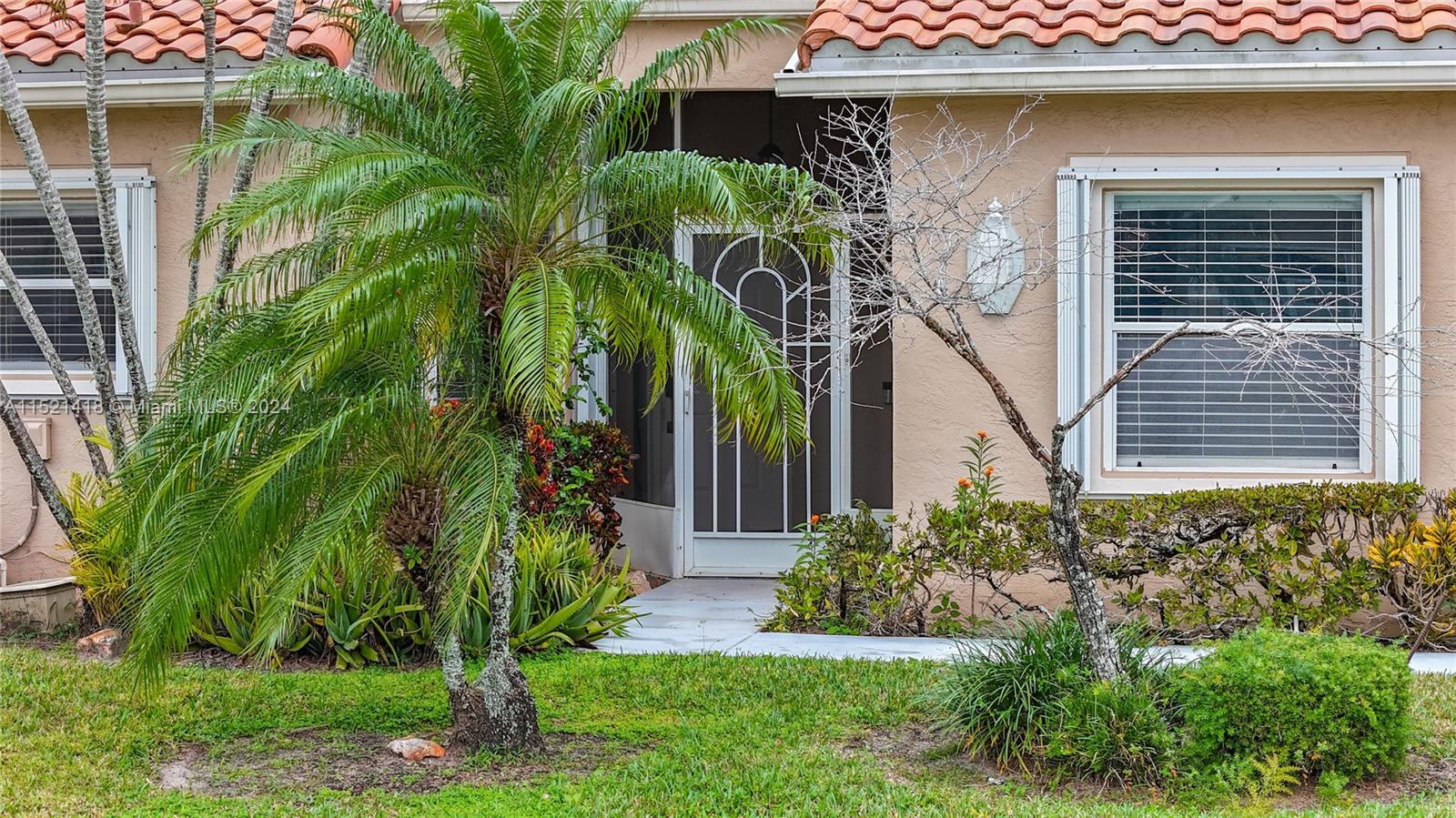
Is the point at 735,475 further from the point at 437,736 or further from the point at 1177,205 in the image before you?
the point at 437,736

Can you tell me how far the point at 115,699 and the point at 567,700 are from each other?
223 cm

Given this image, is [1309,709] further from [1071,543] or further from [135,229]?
[135,229]

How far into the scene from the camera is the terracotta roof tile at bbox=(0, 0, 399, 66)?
9.08 metres

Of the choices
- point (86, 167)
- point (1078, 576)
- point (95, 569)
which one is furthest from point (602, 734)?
point (86, 167)

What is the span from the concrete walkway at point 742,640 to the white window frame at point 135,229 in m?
3.84

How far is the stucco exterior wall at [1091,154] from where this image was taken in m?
8.13

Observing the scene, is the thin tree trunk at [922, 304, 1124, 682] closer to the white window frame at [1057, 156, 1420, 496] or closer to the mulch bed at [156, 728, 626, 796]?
the mulch bed at [156, 728, 626, 796]

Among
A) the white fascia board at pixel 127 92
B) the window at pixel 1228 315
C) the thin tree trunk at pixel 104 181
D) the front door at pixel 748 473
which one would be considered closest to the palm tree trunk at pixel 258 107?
the thin tree trunk at pixel 104 181

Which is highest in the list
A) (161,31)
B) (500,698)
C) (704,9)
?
(704,9)

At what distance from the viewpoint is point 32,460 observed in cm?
805

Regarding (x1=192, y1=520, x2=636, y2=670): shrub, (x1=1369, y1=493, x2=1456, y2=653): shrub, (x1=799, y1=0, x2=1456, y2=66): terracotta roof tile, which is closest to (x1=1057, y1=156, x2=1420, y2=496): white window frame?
(x1=1369, y1=493, x2=1456, y2=653): shrub

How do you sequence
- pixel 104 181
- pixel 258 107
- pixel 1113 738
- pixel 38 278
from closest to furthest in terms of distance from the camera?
1. pixel 1113 738
2. pixel 258 107
3. pixel 104 181
4. pixel 38 278

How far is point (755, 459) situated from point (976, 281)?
338 centimetres

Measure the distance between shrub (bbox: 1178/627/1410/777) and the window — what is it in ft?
10.3
